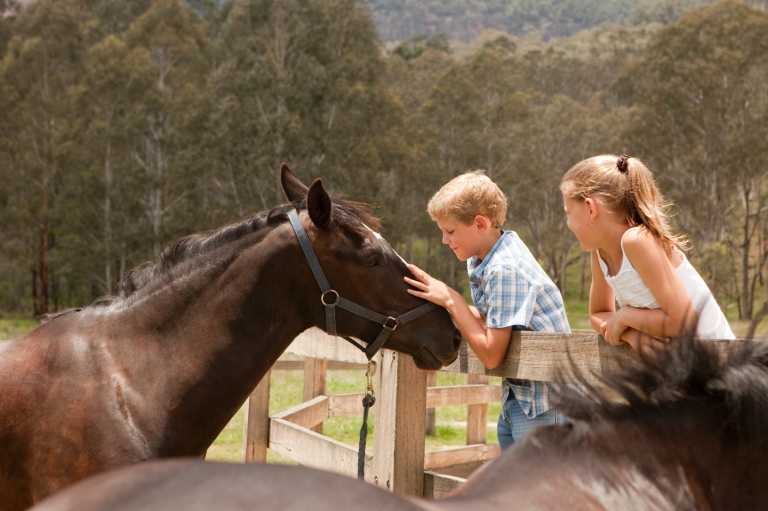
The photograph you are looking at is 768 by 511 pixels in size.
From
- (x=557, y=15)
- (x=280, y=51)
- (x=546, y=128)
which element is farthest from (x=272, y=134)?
(x=557, y=15)

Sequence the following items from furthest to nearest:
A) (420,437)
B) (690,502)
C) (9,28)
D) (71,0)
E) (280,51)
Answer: (71,0) → (9,28) → (280,51) → (420,437) → (690,502)

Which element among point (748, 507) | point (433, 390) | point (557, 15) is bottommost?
point (433, 390)

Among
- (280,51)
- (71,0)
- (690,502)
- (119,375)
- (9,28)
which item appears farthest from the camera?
(71,0)

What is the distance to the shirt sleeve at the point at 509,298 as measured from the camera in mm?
2898

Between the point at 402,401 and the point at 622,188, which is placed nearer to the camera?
the point at 622,188

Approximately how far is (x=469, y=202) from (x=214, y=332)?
3.68ft

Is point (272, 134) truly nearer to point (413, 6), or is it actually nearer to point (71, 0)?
point (71, 0)

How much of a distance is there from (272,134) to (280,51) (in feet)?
14.4

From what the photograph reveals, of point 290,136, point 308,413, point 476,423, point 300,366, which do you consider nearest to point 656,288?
point 308,413

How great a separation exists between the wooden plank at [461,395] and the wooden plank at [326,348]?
229cm

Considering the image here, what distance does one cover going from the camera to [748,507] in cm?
164

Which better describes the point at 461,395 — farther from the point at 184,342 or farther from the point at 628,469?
the point at 628,469

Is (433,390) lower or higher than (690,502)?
lower

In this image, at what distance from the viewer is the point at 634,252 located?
2.43 metres
